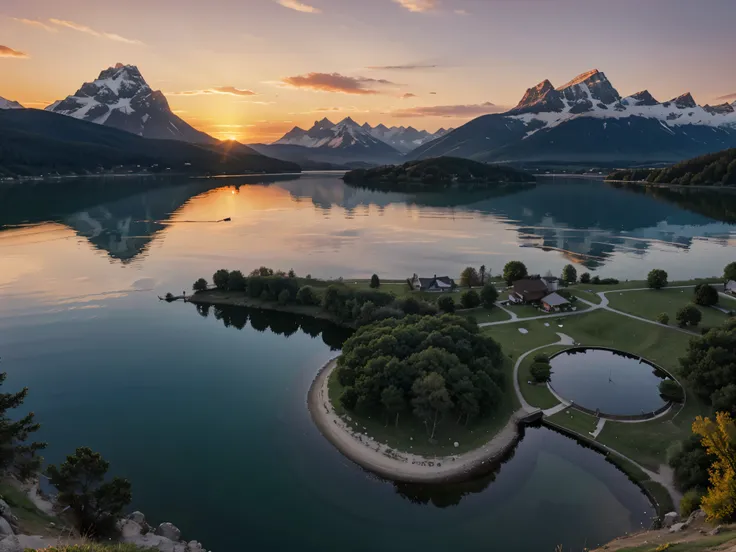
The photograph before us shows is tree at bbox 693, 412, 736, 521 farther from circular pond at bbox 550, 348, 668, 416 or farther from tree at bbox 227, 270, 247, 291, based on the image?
tree at bbox 227, 270, 247, 291

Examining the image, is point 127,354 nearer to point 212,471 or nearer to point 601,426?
point 212,471

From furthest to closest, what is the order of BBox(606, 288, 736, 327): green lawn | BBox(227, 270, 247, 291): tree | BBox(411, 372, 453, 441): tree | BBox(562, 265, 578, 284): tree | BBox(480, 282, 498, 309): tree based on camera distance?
BBox(227, 270, 247, 291): tree
BBox(562, 265, 578, 284): tree
BBox(480, 282, 498, 309): tree
BBox(606, 288, 736, 327): green lawn
BBox(411, 372, 453, 441): tree


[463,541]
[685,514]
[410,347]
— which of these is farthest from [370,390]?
[685,514]

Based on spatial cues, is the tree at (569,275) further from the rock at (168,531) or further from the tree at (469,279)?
the rock at (168,531)

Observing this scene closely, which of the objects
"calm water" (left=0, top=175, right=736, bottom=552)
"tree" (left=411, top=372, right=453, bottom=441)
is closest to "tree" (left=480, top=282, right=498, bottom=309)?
"calm water" (left=0, top=175, right=736, bottom=552)

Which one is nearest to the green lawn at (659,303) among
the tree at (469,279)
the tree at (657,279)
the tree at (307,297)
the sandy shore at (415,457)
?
the tree at (657,279)

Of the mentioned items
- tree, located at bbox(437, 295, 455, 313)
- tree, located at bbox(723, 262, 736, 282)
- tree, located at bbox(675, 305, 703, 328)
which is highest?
tree, located at bbox(723, 262, 736, 282)

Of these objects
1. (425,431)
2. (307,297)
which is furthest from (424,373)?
(307,297)
